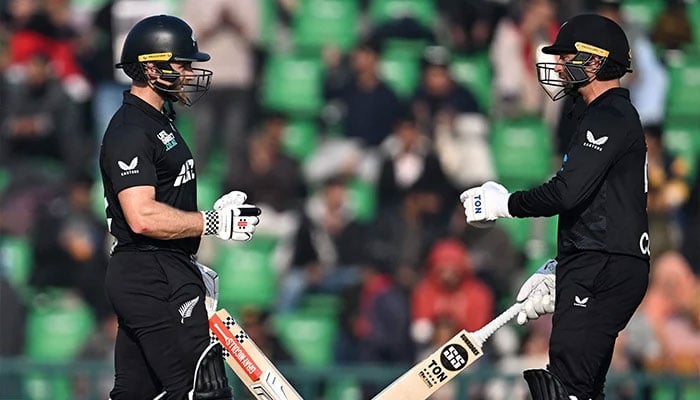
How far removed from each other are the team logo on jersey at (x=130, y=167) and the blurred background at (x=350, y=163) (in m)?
4.65

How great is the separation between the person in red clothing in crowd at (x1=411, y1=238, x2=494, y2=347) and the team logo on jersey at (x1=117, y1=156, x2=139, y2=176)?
496 centimetres

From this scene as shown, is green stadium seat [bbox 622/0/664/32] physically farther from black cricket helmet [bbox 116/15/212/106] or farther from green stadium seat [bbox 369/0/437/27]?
black cricket helmet [bbox 116/15/212/106]

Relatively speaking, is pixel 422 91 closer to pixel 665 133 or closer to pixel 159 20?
pixel 665 133

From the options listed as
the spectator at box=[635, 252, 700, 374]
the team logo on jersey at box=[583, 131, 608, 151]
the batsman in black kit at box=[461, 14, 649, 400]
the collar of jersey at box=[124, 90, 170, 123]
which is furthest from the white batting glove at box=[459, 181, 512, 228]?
the spectator at box=[635, 252, 700, 374]

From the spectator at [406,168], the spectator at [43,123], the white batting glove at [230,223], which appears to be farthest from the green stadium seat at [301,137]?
the white batting glove at [230,223]

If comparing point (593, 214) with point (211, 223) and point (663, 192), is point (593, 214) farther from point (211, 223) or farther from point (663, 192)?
point (663, 192)

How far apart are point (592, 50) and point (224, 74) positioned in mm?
6198

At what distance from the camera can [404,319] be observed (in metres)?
11.1

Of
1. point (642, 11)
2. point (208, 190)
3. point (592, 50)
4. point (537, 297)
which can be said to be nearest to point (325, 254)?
point (208, 190)

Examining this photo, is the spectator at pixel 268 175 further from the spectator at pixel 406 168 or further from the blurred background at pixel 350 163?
the spectator at pixel 406 168

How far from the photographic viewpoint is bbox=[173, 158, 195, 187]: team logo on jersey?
6613mm

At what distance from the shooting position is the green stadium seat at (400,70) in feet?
41.9

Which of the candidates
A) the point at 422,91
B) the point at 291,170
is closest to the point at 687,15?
the point at 422,91

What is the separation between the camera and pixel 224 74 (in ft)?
40.6
